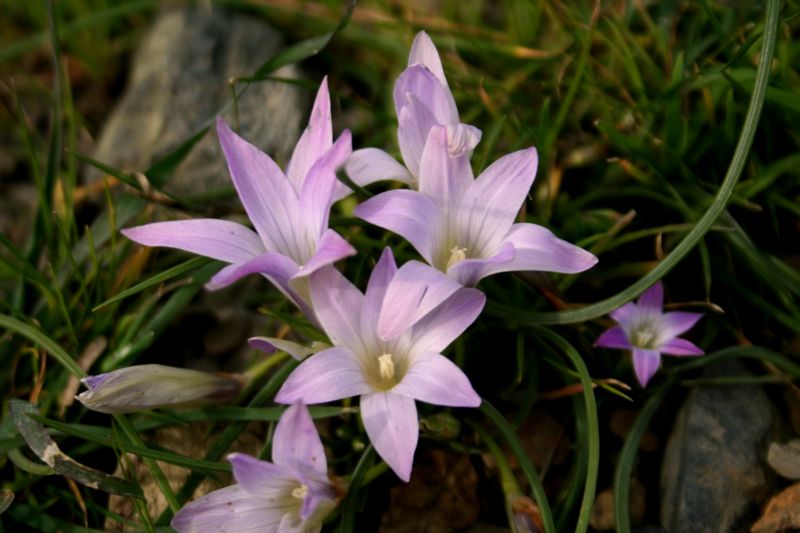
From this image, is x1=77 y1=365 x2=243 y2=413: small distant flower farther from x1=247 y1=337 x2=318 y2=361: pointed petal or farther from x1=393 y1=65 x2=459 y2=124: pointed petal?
x1=393 y1=65 x2=459 y2=124: pointed petal

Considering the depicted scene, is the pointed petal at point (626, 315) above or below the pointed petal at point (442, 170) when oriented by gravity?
below

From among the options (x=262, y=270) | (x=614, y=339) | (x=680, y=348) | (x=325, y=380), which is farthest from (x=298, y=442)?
(x=680, y=348)

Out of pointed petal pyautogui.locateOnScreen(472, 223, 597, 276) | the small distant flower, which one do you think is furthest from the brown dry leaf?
the small distant flower

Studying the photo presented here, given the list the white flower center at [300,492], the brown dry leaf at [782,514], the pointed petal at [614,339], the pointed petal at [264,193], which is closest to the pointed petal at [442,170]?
the pointed petal at [264,193]

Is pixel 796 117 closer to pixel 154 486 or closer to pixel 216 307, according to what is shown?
pixel 216 307

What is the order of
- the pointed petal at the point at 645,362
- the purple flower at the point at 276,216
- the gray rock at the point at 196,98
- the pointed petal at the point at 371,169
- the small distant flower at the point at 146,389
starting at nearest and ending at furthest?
1. the purple flower at the point at 276,216
2. the small distant flower at the point at 146,389
3. the pointed petal at the point at 371,169
4. the pointed petal at the point at 645,362
5. the gray rock at the point at 196,98

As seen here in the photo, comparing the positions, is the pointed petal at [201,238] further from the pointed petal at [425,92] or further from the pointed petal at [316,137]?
the pointed petal at [425,92]
